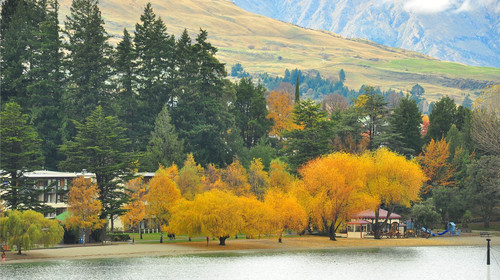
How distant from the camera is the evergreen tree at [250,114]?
157 m

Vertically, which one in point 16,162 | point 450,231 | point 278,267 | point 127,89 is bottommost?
point 278,267

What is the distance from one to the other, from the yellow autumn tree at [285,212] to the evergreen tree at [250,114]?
56030mm

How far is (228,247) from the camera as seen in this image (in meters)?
93.1

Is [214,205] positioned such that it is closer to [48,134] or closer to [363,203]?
[363,203]

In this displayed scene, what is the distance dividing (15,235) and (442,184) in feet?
261

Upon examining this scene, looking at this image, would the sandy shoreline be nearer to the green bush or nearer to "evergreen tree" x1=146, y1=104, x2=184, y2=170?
the green bush

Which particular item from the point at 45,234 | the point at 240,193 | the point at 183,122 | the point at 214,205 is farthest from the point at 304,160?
the point at 45,234

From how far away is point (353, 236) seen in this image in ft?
370

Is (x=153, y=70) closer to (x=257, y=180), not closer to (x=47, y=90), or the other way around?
(x=47, y=90)

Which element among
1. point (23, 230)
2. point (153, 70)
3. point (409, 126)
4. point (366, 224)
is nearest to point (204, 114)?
point (153, 70)

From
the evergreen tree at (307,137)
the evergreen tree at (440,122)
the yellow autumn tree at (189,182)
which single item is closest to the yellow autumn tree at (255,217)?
the yellow autumn tree at (189,182)

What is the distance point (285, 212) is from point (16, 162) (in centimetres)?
3615

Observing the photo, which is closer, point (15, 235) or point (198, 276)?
point (198, 276)

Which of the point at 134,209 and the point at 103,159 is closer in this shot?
the point at 134,209
